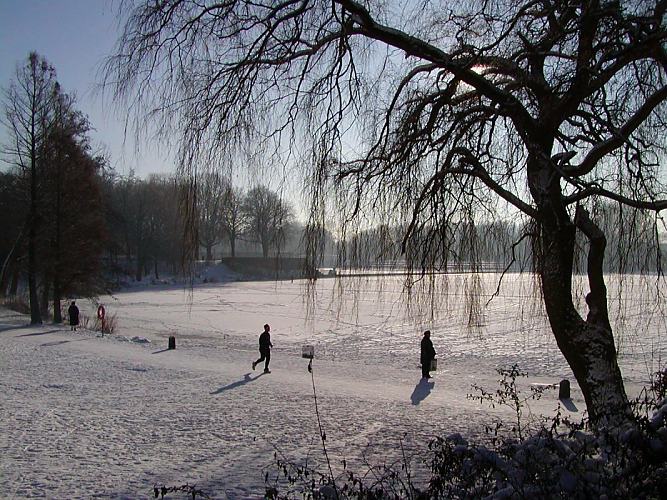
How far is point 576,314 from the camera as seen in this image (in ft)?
18.5

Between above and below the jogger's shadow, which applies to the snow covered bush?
above

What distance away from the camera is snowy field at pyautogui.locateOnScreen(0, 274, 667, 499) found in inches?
251

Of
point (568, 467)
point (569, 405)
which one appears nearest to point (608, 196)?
point (568, 467)

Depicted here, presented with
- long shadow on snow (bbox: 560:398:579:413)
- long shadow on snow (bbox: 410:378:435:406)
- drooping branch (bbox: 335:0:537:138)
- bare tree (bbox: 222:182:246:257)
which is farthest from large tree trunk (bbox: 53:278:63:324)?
drooping branch (bbox: 335:0:537:138)

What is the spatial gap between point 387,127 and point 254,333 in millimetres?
22175

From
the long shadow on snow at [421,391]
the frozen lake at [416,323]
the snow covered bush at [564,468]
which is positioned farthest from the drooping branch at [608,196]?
the long shadow on snow at [421,391]

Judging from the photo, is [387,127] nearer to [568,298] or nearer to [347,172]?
[347,172]

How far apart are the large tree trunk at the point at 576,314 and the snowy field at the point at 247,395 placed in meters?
0.74

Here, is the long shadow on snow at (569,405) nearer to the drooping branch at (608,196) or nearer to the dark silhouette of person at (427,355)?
the dark silhouette of person at (427,355)

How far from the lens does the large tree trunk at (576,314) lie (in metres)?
5.36

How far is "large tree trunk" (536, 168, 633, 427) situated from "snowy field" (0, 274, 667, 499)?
2.42ft

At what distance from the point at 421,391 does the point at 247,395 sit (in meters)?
4.24

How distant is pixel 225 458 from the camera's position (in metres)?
7.08

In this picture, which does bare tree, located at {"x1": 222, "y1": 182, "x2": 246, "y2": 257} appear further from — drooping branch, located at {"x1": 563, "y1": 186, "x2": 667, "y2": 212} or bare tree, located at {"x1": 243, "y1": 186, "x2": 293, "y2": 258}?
drooping branch, located at {"x1": 563, "y1": 186, "x2": 667, "y2": 212}
